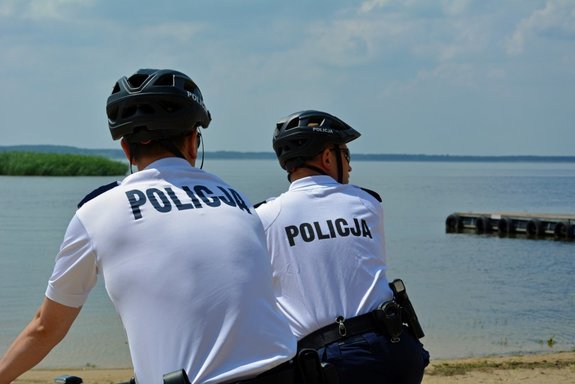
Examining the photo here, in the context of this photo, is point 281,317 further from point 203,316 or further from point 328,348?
point 328,348

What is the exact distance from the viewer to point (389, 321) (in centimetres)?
428

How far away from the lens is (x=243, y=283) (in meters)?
3.08

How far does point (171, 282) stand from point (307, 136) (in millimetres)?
2027

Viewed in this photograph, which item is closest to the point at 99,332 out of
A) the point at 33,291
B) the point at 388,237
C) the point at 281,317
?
the point at 33,291

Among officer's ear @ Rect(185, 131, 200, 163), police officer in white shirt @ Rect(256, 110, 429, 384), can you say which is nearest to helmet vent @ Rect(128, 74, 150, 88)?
officer's ear @ Rect(185, 131, 200, 163)

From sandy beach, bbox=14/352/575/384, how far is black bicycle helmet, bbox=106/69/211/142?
8.23 meters

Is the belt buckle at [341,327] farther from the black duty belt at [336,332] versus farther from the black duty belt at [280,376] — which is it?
the black duty belt at [280,376]

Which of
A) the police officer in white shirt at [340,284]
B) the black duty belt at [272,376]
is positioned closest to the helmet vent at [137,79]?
the black duty belt at [272,376]

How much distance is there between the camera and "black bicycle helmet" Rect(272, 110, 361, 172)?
4887mm

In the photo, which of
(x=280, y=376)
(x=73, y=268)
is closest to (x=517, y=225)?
(x=280, y=376)

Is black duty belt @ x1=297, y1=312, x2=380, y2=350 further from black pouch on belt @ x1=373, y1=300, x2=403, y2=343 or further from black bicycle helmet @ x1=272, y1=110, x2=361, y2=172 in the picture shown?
black bicycle helmet @ x1=272, y1=110, x2=361, y2=172

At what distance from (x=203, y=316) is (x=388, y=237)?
125 feet

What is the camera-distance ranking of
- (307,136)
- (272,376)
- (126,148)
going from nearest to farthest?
(272,376) < (126,148) < (307,136)

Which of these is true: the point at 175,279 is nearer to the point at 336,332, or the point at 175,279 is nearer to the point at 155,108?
the point at 155,108
